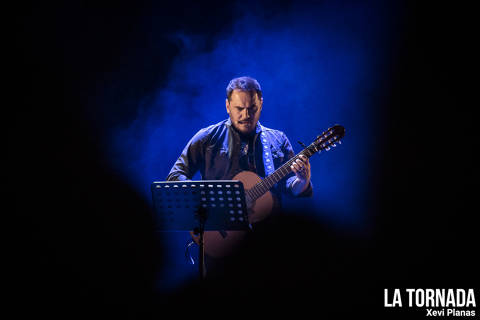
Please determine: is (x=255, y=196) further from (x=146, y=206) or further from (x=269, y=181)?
(x=146, y=206)

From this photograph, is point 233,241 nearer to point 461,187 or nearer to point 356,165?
point 356,165

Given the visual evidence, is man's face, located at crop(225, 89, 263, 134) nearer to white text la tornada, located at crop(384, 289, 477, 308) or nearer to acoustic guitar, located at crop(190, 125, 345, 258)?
acoustic guitar, located at crop(190, 125, 345, 258)

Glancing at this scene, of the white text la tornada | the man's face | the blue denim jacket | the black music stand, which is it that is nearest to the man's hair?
the man's face

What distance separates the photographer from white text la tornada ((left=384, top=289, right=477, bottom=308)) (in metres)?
3.26

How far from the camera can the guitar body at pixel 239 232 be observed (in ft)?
10.6

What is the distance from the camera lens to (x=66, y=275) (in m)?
3.78

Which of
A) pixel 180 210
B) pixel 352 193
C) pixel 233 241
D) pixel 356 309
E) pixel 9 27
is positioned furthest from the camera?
pixel 9 27

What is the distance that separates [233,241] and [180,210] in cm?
66

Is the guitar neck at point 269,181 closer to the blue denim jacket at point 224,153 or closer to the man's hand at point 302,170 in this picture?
the man's hand at point 302,170

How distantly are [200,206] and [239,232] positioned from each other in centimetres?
63

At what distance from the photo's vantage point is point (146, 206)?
3908 millimetres

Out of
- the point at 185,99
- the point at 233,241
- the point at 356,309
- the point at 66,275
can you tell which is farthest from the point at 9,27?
the point at 356,309

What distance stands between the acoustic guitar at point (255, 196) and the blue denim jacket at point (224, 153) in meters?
0.17

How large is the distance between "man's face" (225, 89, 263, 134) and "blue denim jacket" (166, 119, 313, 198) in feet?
0.24
